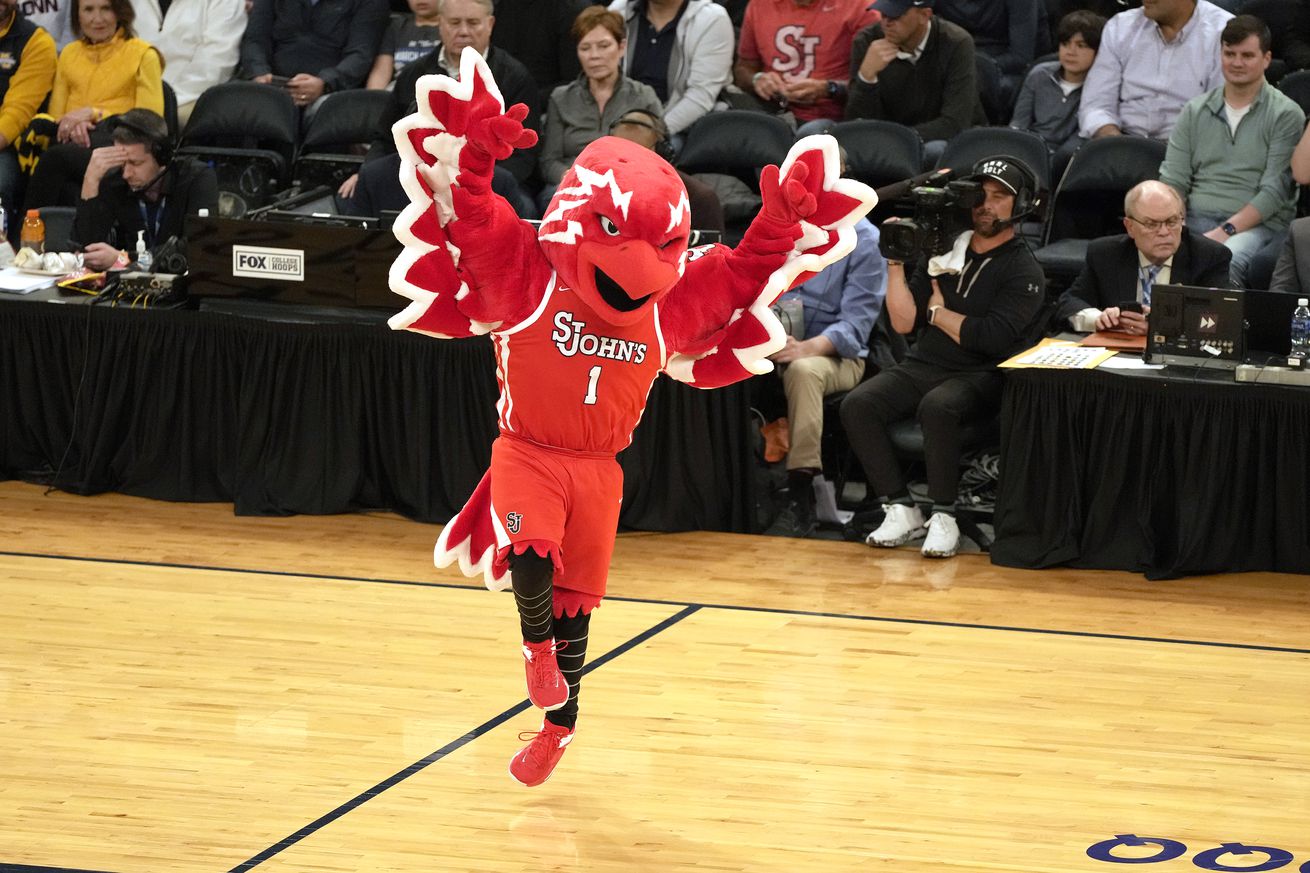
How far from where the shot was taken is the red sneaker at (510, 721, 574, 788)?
3947 millimetres

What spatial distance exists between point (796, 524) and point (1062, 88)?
2.77m

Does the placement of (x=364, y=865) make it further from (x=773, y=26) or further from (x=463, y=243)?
(x=773, y=26)

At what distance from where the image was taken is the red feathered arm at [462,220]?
3484 millimetres

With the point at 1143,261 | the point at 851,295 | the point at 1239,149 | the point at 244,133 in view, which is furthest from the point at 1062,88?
the point at 244,133

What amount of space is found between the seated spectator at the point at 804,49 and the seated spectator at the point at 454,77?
119 centimetres

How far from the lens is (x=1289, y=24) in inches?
318

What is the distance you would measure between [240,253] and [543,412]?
3.18 m

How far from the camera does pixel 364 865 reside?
11.8 ft

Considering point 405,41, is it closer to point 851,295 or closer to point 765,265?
point 851,295

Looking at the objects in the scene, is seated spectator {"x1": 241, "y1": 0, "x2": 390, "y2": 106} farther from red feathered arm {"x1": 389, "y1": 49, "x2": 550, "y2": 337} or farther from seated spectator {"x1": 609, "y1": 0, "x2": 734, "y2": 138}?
red feathered arm {"x1": 389, "y1": 49, "x2": 550, "y2": 337}

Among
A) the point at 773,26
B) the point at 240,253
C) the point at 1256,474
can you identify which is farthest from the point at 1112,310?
the point at 240,253

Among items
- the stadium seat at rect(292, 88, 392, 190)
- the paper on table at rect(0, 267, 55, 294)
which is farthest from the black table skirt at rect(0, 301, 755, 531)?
the stadium seat at rect(292, 88, 392, 190)

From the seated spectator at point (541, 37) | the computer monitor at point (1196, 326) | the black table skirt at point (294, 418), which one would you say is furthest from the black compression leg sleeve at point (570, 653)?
the seated spectator at point (541, 37)

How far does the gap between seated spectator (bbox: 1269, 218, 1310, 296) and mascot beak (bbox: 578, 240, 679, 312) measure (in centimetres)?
367
